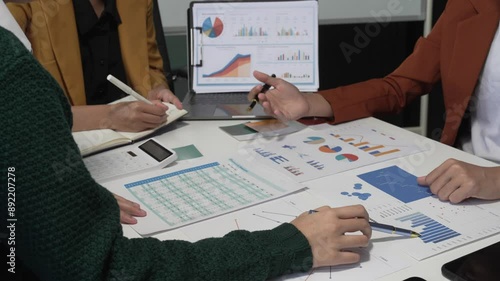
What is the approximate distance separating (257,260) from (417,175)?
1.78ft

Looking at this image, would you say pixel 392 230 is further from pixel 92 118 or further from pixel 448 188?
pixel 92 118

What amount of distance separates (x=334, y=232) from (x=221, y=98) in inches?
38.8

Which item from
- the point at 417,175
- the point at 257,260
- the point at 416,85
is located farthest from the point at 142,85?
the point at 257,260

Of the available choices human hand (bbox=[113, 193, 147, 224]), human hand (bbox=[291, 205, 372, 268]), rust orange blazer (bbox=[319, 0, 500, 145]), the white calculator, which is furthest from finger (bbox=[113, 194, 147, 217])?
rust orange blazer (bbox=[319, 0, 500, 145])

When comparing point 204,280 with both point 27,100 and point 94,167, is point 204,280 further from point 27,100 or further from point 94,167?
point 94,167

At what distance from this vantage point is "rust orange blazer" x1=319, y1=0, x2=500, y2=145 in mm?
1522

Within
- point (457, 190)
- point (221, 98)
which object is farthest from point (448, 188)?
point (221, 98)

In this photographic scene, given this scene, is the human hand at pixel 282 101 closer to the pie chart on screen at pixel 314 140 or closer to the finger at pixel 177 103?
the pie chart on screen at pixel 314 140

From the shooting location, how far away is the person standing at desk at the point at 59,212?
0.66 meters

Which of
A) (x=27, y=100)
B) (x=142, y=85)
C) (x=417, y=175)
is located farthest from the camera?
(x=142, y=85)

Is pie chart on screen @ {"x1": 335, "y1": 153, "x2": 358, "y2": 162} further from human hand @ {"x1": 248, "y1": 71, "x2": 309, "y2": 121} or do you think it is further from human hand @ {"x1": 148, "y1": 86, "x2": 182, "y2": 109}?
human hand @ {"x1": 148, "y1": 86, "x2": 182, "y2": 109}

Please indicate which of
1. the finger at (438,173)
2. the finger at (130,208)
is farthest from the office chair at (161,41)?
the finger at (438,173)

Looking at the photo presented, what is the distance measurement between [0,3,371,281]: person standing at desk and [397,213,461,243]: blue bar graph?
32cm

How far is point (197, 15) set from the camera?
1881 millimetres
